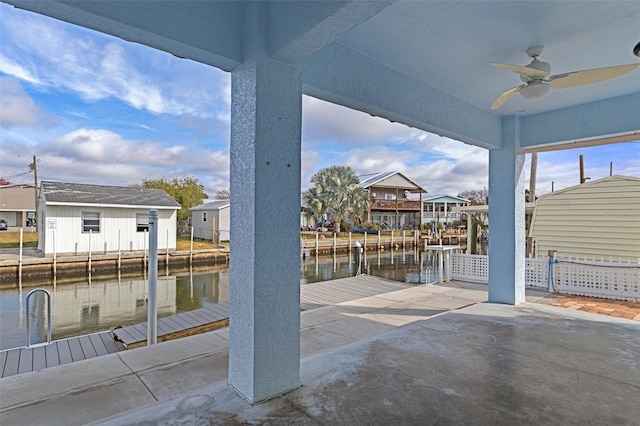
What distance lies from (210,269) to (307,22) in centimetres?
1443

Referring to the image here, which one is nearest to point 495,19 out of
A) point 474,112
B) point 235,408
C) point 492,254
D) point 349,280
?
point 474,112

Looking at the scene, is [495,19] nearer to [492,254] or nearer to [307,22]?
[307,22]

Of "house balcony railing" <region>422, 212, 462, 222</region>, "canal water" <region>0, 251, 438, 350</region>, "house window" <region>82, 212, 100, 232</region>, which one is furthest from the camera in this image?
"house balcony railing" <region>422, 212, 462, 222</region>

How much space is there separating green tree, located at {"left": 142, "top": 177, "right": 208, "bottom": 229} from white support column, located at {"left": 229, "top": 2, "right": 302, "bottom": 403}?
24618 millimetres

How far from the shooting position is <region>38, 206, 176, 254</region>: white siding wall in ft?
44.9

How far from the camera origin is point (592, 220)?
8078 millimetres

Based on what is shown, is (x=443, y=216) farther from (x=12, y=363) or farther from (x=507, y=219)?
(x=12, y=363)

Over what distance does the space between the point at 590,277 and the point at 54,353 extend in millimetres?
A: 8662

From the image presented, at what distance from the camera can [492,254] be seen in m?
5.23

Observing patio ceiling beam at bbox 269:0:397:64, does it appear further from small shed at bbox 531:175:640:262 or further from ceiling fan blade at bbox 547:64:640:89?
small shed at bbox 531:175:640:262

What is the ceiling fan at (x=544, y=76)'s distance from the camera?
2740 millimetres

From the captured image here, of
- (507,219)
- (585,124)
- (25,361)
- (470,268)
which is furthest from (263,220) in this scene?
(470,268)

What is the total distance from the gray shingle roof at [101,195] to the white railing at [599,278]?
15.7 m

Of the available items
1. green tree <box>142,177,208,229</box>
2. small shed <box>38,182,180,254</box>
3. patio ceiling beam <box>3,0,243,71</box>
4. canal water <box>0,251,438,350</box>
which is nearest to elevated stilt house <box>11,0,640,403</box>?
patio ceiling beam <box>3,0,243,71</box>
